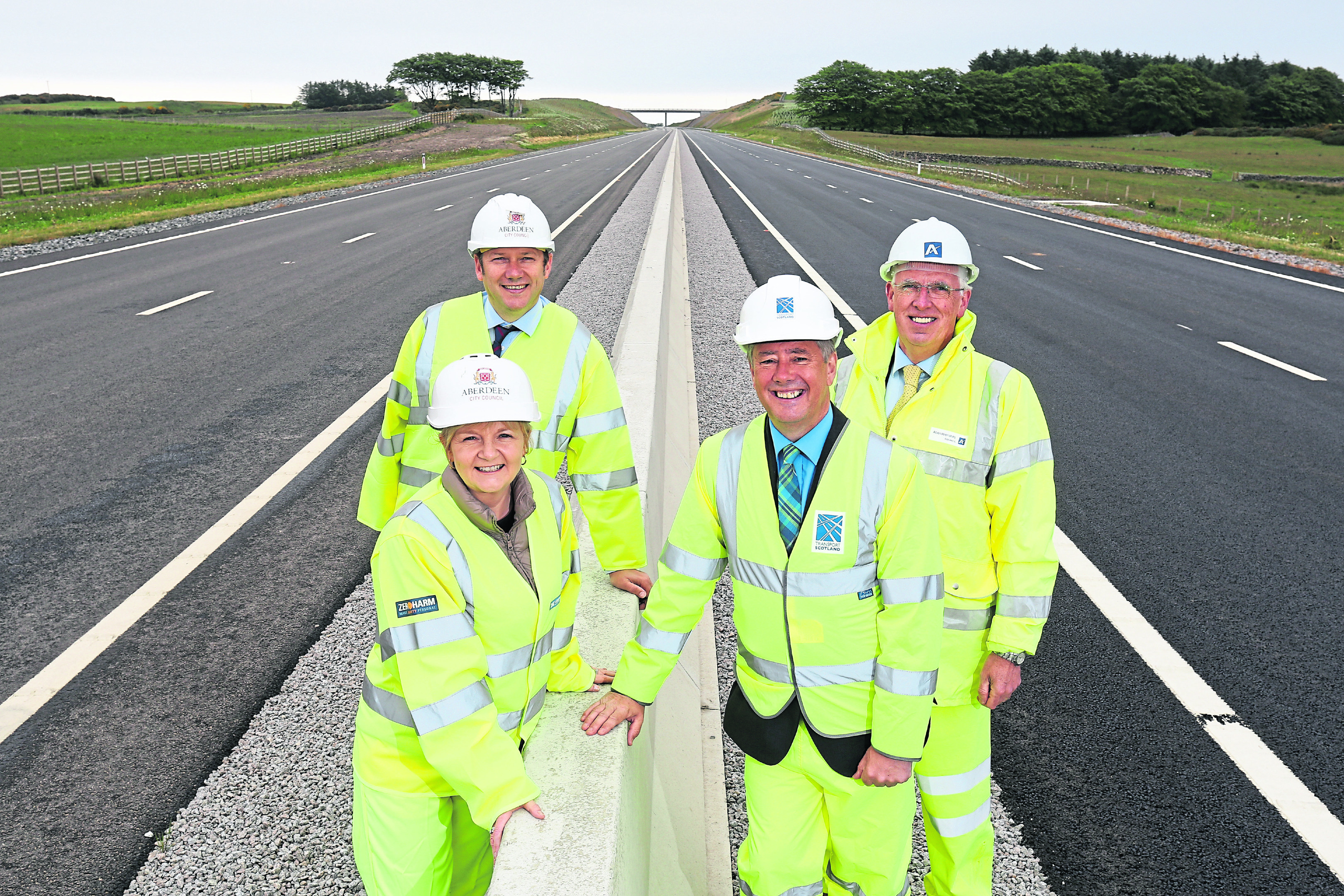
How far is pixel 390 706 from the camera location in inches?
93.7

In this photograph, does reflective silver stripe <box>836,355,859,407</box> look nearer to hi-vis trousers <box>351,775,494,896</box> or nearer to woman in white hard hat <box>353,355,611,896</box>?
woman in white hard hat <box>353,355,611,896</box>

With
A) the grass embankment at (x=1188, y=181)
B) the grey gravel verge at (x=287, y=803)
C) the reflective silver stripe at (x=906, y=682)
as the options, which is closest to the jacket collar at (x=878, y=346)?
the reflective silver stripe at (x=906, y=682)

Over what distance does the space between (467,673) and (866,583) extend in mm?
1112

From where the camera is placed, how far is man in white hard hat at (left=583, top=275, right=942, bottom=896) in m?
2.47

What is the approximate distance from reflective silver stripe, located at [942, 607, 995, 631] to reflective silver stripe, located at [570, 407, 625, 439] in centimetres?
149

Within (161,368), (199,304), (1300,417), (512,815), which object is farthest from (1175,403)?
(199,304)

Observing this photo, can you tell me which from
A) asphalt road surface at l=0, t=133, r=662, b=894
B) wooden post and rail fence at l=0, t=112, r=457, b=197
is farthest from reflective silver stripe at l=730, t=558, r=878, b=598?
wooden post and rail fence at l=0, t=112, r=457, b=197

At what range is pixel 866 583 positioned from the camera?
8.21 feet

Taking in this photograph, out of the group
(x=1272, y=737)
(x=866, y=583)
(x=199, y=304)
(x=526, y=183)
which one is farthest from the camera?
(x=526, y=183)

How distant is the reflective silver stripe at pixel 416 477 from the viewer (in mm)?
3621

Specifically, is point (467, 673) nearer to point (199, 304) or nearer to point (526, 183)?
point (199, 304)

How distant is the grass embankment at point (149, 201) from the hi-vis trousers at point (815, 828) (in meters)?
20.5

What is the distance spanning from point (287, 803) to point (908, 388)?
2.75m

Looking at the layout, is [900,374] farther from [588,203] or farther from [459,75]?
[459,75]
